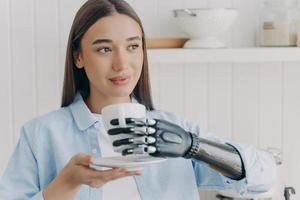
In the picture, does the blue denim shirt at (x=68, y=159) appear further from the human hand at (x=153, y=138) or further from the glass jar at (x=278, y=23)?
the glass jar at (x=278, y=23)

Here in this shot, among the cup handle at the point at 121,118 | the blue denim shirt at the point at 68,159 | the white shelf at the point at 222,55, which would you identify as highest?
the white shelf at the point at 222,55

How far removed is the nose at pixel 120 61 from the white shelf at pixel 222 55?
338 millimetres

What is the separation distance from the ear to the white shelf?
0.94 ft

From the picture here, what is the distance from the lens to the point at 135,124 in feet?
3.33

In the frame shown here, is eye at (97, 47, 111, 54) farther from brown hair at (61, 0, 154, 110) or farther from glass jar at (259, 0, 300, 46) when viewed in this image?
glass jar at (259, 0, 300, 46)

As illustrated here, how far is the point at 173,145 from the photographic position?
1.07m

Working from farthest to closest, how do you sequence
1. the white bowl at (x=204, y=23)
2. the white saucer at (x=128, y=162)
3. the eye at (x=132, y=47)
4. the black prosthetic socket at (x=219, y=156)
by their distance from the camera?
1. the white bowl at (x=204, y=23)
2. the eye at (x=132, y=47)
3. the black prosthetic socket at (x=219, y=156)
4. the white saucer at (x=128, y=162)

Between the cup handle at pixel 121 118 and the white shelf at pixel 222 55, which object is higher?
the white shelf at pixel 222 55

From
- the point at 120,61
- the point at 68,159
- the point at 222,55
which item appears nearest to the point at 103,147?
the point at 68,159

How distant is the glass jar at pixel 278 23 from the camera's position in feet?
5.21

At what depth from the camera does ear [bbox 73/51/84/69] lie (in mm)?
1280

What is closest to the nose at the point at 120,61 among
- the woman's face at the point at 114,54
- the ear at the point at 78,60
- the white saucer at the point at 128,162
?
the woman's face at the point at 114,54

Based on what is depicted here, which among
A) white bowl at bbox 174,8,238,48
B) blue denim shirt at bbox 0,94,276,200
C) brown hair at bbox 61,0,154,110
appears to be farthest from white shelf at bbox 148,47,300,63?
blue denim shirt at bbox 0,94,276,200

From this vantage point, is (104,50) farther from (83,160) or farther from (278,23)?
(278,23)
